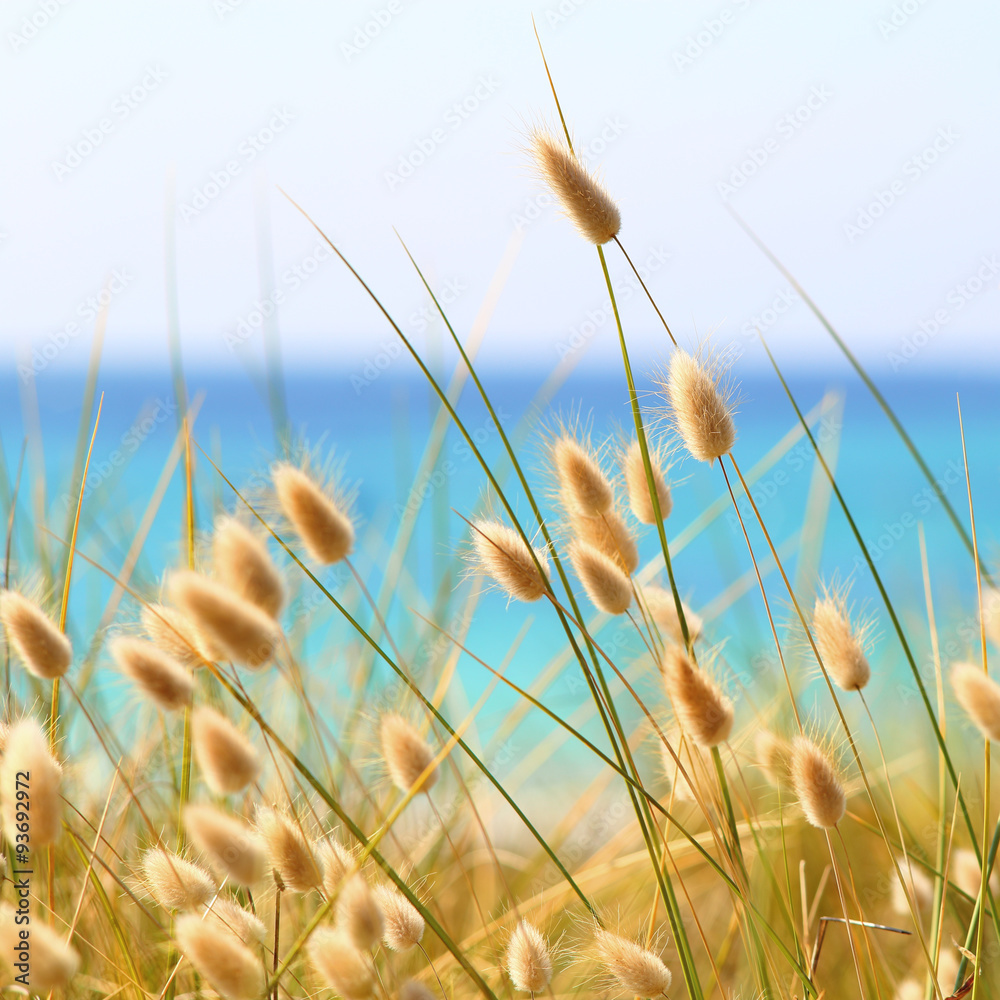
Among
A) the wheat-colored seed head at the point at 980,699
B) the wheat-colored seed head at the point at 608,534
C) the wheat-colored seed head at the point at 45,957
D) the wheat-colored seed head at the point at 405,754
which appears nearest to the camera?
the wheat-colored seed head at the point at 45,957

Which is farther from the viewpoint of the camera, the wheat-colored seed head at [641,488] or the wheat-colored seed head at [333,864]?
the wheat-colored seed head at [641,488]

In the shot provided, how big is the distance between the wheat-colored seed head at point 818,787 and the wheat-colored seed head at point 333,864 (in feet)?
1.22

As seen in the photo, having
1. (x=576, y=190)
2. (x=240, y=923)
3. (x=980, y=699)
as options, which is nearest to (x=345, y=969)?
(x=240, y=923)

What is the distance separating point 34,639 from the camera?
0.68m

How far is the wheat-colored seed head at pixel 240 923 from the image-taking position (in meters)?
0.66

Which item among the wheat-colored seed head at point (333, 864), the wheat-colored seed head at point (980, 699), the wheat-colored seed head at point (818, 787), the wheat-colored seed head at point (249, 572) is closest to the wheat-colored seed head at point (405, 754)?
the wheat-colored seed head at point (333, 864)

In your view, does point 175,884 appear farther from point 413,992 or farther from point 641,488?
point 641,488

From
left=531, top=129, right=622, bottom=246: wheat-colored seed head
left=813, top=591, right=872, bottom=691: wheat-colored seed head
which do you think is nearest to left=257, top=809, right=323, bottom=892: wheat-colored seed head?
left=813, top=591, right=872, bottom=691: wheat-colored seed head

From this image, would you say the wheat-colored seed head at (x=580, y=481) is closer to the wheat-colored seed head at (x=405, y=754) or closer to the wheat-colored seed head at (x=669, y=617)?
the wheat-colored seed head at (x=669, y=617)

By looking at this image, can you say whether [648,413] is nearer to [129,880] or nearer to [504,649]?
[129,880]

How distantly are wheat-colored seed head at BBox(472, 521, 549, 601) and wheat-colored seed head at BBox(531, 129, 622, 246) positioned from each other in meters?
0.31

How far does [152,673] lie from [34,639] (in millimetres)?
124

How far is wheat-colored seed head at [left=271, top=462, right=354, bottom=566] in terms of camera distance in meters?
0.67

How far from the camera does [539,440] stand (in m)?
0.91
